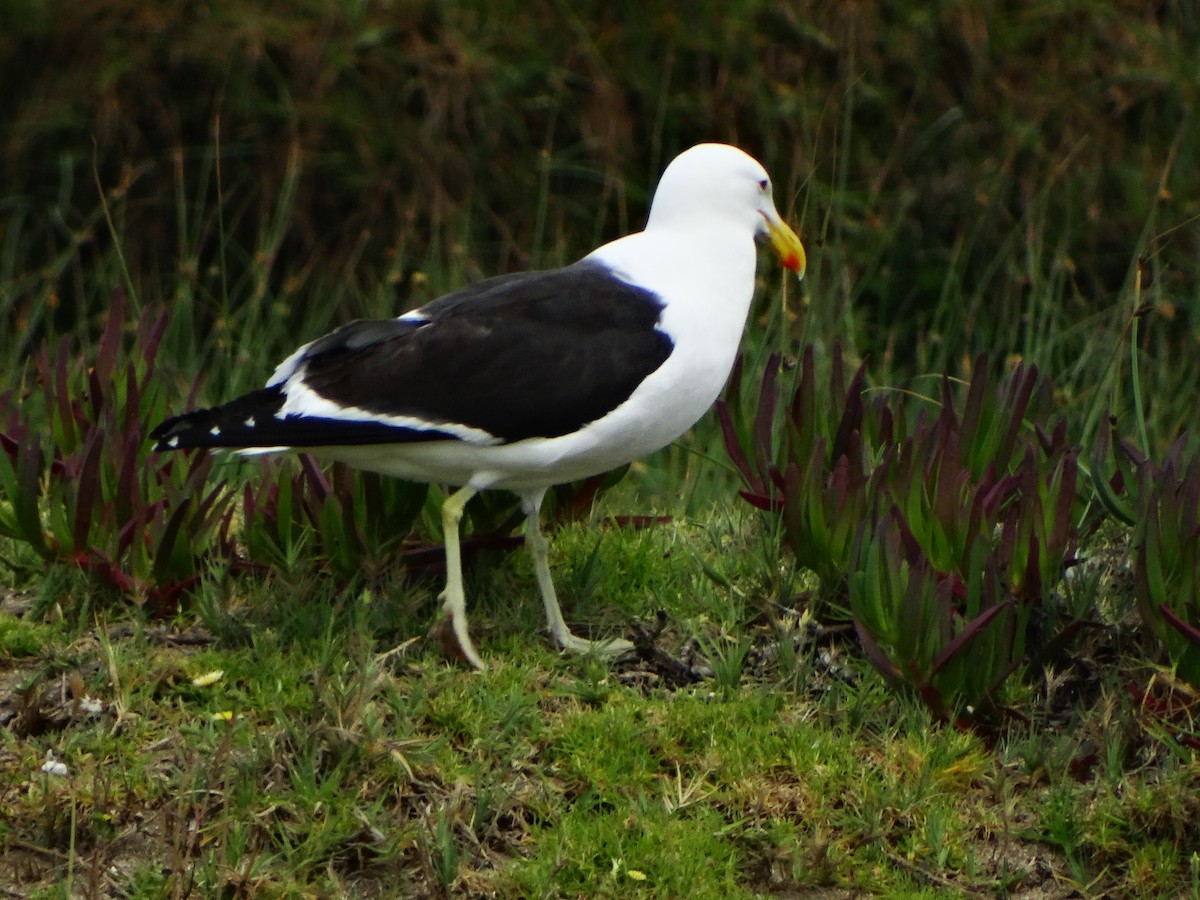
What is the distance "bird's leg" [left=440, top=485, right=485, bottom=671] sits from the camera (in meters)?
4.02

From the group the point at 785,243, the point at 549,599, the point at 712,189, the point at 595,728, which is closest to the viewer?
the point at 595,728

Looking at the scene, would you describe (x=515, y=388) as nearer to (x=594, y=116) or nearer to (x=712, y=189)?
(x=712, y=189)

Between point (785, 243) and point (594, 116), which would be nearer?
point (785, 243)

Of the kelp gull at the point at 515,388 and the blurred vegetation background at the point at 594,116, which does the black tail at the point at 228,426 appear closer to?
the kelp gull at the point at 515,388

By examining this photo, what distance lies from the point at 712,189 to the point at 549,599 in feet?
3.65

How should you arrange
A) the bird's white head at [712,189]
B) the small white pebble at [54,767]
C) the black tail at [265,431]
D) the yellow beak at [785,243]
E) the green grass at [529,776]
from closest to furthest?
1. the green grass at [529,776]
2. the small white pebble at [54,767]
3. the black tail at [265,431]
4. the bird's white head at [712,189]
5. the yellow beak at [785,243]

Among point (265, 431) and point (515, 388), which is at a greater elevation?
point (515, 388)

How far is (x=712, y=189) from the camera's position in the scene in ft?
14.6

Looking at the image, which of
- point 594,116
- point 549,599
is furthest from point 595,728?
point 594,116

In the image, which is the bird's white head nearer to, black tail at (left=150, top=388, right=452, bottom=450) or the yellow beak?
the yellow beak

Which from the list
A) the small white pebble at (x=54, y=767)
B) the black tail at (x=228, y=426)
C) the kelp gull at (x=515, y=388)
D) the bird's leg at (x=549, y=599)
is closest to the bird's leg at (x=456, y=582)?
the kelp gull at (x=515, y=388)

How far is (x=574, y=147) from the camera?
26.4 ft

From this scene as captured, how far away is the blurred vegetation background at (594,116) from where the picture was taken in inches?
314

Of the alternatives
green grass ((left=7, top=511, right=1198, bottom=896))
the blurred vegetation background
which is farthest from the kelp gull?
the blurred vegetation background
